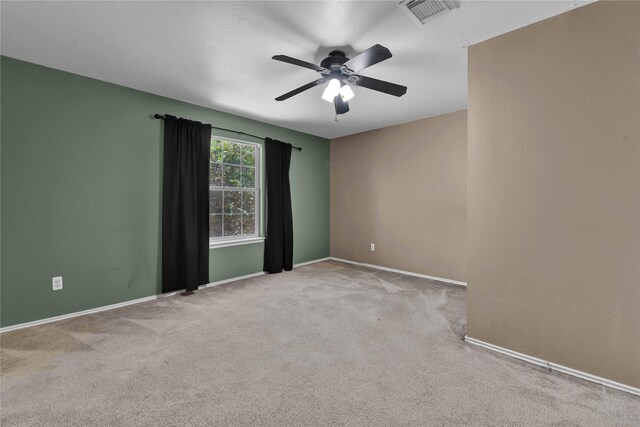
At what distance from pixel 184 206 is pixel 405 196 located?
3.25 m

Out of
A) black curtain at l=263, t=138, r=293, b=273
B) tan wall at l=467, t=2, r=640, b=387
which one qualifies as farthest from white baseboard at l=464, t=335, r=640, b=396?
black curtain at l=263, t=138, r=293, b=273

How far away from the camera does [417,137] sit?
4301 millimetres

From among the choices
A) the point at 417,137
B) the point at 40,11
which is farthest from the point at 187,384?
the point at 417,137

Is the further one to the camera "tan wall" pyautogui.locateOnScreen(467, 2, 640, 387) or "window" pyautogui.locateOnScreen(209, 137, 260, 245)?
"window" pyautogui.locateOnScreen(209, 137, 260, 245)

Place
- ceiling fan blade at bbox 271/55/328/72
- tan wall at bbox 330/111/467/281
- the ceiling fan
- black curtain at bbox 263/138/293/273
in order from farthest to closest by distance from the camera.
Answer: black curtain at bbox 263/138/293/273
tan wall at bbox 330/111/467/281
the ceiling fan
ceiling fan blade at bbox 271/55/328/72

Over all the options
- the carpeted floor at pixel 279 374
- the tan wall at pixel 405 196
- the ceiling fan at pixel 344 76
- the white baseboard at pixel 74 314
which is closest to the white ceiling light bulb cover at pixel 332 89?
the ceiling fan at pixel 344 76

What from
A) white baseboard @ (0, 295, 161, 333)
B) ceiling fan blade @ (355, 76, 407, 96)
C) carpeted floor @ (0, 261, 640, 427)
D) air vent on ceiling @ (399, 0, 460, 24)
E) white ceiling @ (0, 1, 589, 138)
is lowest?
carpeted floor @ (0, 261, 640, 427)

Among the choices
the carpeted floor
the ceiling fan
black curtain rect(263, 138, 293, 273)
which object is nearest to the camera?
the carpeted floor

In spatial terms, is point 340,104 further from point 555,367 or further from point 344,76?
point 555,367

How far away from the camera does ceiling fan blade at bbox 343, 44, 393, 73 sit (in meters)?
1.82

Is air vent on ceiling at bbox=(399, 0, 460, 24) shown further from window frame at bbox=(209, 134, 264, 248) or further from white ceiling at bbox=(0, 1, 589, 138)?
window frame at bbox=(209, 134, 264, 248)

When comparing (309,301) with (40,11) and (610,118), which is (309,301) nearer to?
(610,118)

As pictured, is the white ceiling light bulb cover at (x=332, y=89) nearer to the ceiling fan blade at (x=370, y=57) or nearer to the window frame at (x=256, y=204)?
the ceiling fan blade at (x=370, y=57)

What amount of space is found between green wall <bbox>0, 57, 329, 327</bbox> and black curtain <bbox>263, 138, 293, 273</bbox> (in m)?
1.27
